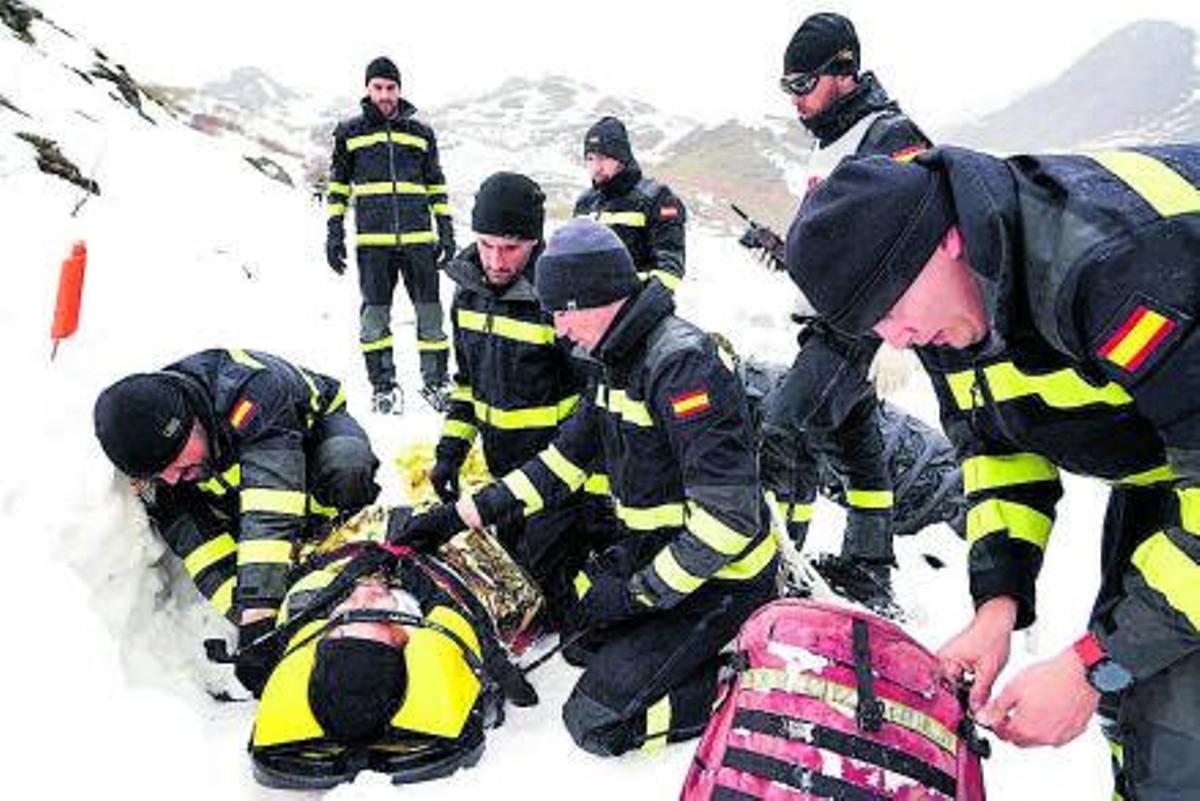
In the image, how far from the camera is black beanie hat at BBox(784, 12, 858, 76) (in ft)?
12.4

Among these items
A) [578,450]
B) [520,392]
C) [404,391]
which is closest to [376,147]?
[404,391]

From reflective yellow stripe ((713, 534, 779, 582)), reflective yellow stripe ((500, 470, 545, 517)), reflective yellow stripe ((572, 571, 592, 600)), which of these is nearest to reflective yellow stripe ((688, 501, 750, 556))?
reflective yellow stripe ((713, 534, 779, 582))

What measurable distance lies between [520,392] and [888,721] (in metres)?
2.47

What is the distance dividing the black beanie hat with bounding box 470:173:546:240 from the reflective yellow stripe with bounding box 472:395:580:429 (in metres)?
0.74

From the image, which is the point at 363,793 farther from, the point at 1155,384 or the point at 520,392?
the point at 1155,384

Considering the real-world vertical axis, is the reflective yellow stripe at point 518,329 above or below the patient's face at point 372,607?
above

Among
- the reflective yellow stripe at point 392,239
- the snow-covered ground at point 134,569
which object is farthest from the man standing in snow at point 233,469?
the reflective yellow stripe at point 392,239

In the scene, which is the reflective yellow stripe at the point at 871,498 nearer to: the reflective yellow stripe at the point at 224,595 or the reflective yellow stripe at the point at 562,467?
the reflective yellow stripe at the point at 562,467

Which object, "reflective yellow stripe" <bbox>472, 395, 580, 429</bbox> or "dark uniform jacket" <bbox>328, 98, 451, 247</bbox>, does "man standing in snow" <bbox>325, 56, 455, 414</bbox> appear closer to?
"dark uniform jacket" <bbox>328, 98, 451, 247</bbox>

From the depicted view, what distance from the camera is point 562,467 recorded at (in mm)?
3611

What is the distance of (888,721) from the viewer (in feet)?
6.64

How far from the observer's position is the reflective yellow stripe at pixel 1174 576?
4.73 ft

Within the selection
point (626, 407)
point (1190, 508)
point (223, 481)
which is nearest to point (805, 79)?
point (626, 407)

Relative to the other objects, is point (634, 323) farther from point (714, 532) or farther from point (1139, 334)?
point (1139, 334)
